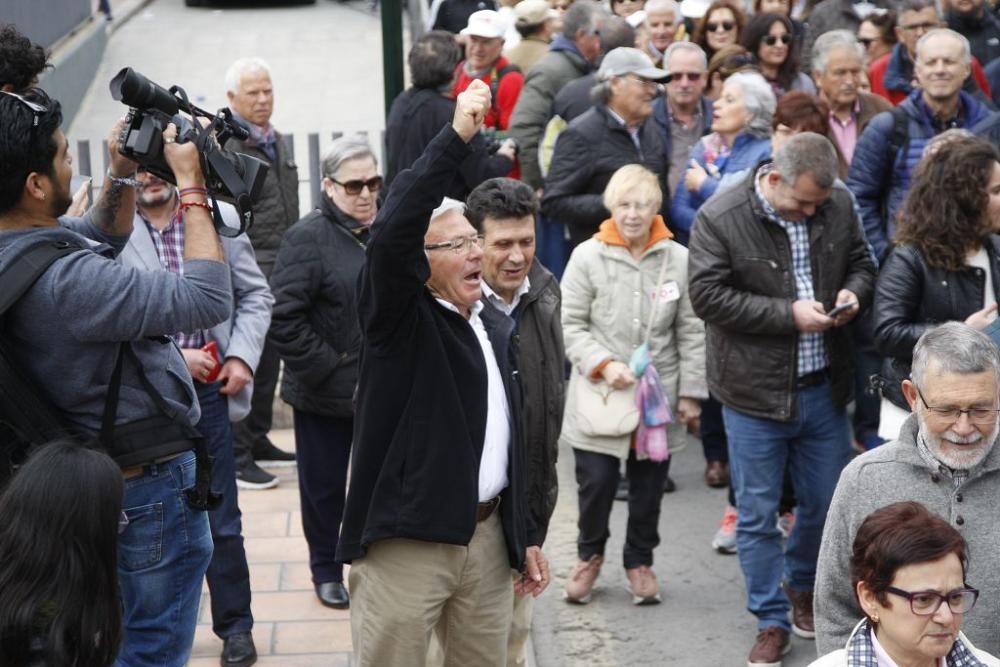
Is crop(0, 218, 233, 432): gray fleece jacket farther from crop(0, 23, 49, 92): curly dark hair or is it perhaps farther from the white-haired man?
the white-haired man

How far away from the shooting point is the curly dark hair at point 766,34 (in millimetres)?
8922

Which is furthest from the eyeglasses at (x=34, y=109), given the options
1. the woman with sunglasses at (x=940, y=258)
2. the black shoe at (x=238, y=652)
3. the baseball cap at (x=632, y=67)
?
the baseball cap at (x=632, y=67)

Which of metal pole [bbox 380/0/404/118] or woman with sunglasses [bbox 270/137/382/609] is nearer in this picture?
woman with sunglasses [bbox 270/137/382/609]

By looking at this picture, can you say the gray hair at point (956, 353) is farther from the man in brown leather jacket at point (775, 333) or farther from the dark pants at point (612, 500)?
the dark pants at point (612, 500)

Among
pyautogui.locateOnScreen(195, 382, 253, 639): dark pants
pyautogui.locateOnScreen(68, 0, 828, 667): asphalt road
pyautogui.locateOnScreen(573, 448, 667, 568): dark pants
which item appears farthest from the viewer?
pyautogui.locateOnScreen(573, 448, 667, 568): dark pants

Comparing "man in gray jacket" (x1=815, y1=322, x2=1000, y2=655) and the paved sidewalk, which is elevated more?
"man in gray jacket" (x1=815, y1=322, x2=1000, y2=655)

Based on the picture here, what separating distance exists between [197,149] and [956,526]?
221cm

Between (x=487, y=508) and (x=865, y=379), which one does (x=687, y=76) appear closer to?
(x=865, y=379)

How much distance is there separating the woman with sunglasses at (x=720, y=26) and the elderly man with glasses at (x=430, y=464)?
5647 millimetres

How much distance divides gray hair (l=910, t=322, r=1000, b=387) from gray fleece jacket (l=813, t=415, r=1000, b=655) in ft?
0.72

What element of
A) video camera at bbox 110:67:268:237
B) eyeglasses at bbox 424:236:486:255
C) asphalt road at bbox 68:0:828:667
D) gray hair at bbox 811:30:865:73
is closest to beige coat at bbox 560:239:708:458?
asphalt road at bbox 68:0:828:667

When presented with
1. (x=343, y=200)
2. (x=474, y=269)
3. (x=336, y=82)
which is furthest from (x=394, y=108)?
(x=336, y=82)

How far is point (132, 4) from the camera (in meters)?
22.1

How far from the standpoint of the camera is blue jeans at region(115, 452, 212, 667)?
406 cm
